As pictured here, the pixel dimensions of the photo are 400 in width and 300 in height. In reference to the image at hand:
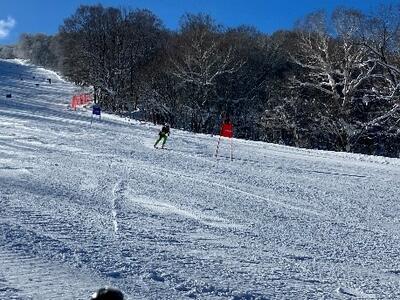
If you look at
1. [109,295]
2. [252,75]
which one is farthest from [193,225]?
[252,75]

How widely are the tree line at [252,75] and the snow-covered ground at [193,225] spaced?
17.6 m

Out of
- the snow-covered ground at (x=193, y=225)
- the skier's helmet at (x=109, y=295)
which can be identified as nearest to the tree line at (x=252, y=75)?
the snow-covered ground at (x=193, y=225)

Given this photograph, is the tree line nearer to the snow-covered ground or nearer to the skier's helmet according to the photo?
the snow-covered ground

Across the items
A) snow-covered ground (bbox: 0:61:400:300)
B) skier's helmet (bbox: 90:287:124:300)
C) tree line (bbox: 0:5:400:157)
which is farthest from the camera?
tree line (bbox: 0:5:400:157)

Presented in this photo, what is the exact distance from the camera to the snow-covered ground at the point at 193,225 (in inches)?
284

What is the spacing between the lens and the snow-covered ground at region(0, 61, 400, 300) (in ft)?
23.7

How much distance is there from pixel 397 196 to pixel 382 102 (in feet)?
84.1

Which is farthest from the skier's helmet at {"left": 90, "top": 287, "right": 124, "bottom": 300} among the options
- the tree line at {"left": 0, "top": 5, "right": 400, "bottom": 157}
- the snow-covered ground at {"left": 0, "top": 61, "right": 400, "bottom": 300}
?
the tree line at {"left": 0, "top": 5, "right": 400, "bottom": 157}

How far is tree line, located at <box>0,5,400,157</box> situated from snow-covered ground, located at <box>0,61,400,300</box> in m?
17.6

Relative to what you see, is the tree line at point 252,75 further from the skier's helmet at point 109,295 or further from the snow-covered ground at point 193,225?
the skier's helmet at point 109,295

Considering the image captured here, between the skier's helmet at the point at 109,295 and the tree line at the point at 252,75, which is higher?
the tree line at the point at 252,75

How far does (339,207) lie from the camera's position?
13.7m

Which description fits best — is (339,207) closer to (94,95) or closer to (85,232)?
(85,232)

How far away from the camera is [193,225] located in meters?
10.7
